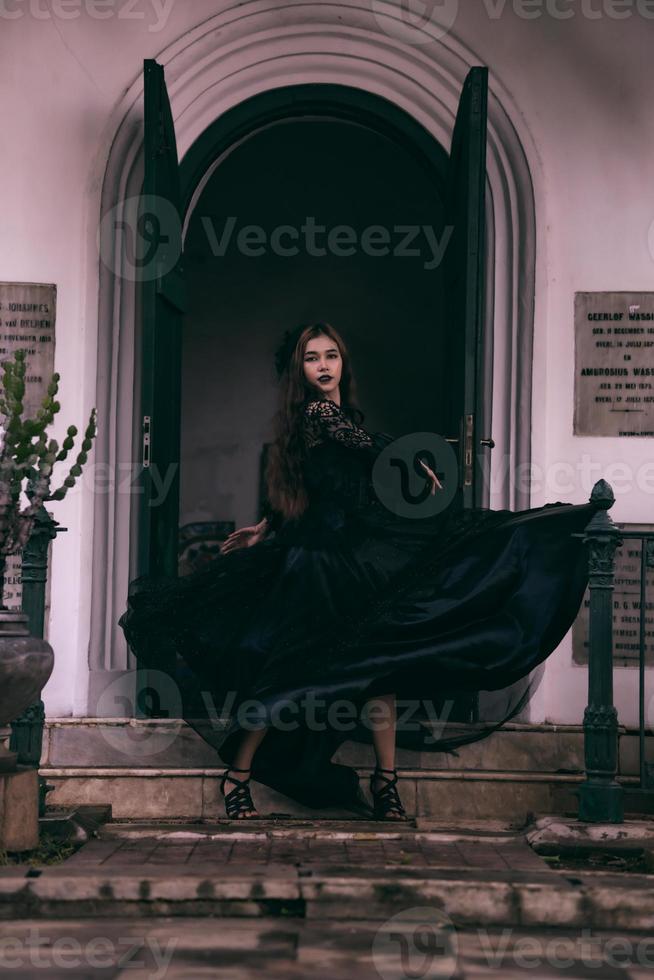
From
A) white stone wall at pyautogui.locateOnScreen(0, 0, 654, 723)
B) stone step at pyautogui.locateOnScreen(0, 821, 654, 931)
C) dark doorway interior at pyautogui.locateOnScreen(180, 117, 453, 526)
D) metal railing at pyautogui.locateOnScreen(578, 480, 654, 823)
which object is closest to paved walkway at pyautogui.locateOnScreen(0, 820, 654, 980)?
stone step at pyautogui.locateOnScreen(0, 821, 654, 931)

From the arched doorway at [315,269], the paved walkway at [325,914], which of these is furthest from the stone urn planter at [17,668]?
the arched doorway at [315,269]

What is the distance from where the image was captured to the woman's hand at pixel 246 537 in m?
6.74

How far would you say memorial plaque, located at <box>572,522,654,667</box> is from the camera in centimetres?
720

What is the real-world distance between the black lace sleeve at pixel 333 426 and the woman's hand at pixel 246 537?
0.53 meters

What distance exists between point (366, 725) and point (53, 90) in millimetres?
3812

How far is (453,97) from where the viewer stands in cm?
754

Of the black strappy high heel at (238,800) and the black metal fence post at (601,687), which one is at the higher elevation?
the black metal fence post at (601,687)

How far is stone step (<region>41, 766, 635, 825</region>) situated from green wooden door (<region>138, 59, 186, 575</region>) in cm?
110

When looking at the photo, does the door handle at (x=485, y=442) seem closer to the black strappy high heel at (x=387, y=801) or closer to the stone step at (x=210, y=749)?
the stone step at (x=210, y=749)

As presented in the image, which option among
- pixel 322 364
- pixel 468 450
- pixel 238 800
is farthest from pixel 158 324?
pixel 238 800

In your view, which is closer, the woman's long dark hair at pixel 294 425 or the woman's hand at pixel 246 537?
the woman's long dark hair at pixel 294 425

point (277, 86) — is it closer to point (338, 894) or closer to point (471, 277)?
point (471, 277)

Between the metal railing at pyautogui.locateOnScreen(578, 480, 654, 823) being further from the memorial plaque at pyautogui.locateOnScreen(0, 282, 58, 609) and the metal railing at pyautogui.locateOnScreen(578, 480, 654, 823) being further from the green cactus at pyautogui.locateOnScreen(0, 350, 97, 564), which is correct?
the memorial plaque at pyautogui.locateOnScreen(0, 282, 58, 609)

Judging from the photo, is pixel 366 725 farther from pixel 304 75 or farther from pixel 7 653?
pixel 304 75
